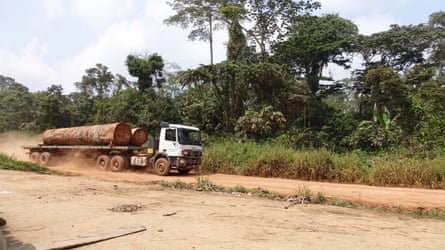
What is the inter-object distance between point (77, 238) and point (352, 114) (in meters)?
26.8

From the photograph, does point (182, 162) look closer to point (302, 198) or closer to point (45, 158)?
point (302, 198)

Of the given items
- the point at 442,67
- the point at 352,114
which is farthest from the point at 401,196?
the point at 442,67

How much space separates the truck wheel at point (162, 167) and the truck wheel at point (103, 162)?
3.16 meters

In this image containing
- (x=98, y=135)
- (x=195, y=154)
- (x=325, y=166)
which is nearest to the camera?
(x=325, y=166)

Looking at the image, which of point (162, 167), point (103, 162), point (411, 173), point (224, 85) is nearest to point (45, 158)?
point (103, 162)

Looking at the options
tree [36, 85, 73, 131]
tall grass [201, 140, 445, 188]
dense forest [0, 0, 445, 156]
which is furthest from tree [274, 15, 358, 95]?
tree [36, 85, 73, 131]

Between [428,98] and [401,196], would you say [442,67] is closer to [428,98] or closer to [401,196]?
[428,98]

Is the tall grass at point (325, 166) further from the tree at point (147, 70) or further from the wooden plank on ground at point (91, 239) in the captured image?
the tree at point (147, 70)

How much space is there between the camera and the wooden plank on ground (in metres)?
4.84

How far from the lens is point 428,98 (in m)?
21.0

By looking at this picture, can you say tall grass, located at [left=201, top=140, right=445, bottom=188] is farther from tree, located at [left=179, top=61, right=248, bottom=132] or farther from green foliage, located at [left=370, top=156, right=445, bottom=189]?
tree, located at [left=179, top=61, right=248, bottom=132]

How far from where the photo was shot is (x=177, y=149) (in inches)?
596

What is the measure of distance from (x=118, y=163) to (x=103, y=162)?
46.7 inches

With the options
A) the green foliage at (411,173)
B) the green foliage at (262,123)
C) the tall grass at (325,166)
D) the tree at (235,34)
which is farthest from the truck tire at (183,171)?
the tree at (235,34)
